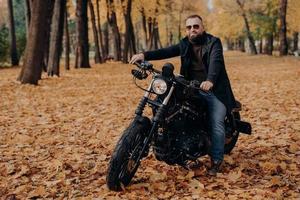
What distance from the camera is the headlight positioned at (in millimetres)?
5000

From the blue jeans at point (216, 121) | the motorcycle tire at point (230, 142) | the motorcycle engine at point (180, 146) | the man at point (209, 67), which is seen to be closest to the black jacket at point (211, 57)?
the man at point (209, 67)

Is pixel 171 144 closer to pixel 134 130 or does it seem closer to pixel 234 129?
pixel 134 130

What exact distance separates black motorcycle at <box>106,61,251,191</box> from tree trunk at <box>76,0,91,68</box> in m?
21.6

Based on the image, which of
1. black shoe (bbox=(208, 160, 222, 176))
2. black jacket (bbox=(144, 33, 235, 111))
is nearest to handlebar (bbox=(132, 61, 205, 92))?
black jacket (bbox=(144, 33, 235, 111))

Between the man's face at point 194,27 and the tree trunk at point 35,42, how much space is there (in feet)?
35.8

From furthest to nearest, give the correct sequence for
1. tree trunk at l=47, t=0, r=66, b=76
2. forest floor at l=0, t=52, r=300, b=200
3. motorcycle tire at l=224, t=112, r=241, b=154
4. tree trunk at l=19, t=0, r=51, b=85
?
tree trunk at l=47, t=0, r=66, b=76
tree trunk at l=19, t=0, r=51, b=85
motorcycle tire at l=224, t=112, r=241, b=154
forest floor at l=0, t=52, r=300, b=200

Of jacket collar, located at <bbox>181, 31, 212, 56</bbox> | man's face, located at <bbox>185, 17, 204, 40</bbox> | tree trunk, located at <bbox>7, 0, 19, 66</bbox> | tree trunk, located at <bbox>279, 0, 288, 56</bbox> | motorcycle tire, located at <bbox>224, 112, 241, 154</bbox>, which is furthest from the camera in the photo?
tree trunk, located at <bbox>279, 0, 288, 56</bbox>

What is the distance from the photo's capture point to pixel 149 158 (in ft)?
21.8

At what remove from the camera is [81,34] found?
26.5 metres

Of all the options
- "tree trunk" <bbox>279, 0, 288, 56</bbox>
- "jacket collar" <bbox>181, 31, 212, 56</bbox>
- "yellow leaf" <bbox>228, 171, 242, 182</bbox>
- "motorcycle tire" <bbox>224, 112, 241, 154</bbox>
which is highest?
"tree trunk" <bbox>279, 0, 288, 56</bbox>

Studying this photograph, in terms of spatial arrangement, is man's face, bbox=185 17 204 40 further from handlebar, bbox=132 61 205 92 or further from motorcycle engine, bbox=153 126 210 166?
motorcycle engine, bbox=153 126 210 166

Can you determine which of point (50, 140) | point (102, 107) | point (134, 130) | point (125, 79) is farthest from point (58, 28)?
point (134, 130)

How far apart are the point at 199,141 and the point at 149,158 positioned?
46.4 inches

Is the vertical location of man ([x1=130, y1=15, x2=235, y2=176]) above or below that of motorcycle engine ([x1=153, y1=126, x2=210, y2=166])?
above
